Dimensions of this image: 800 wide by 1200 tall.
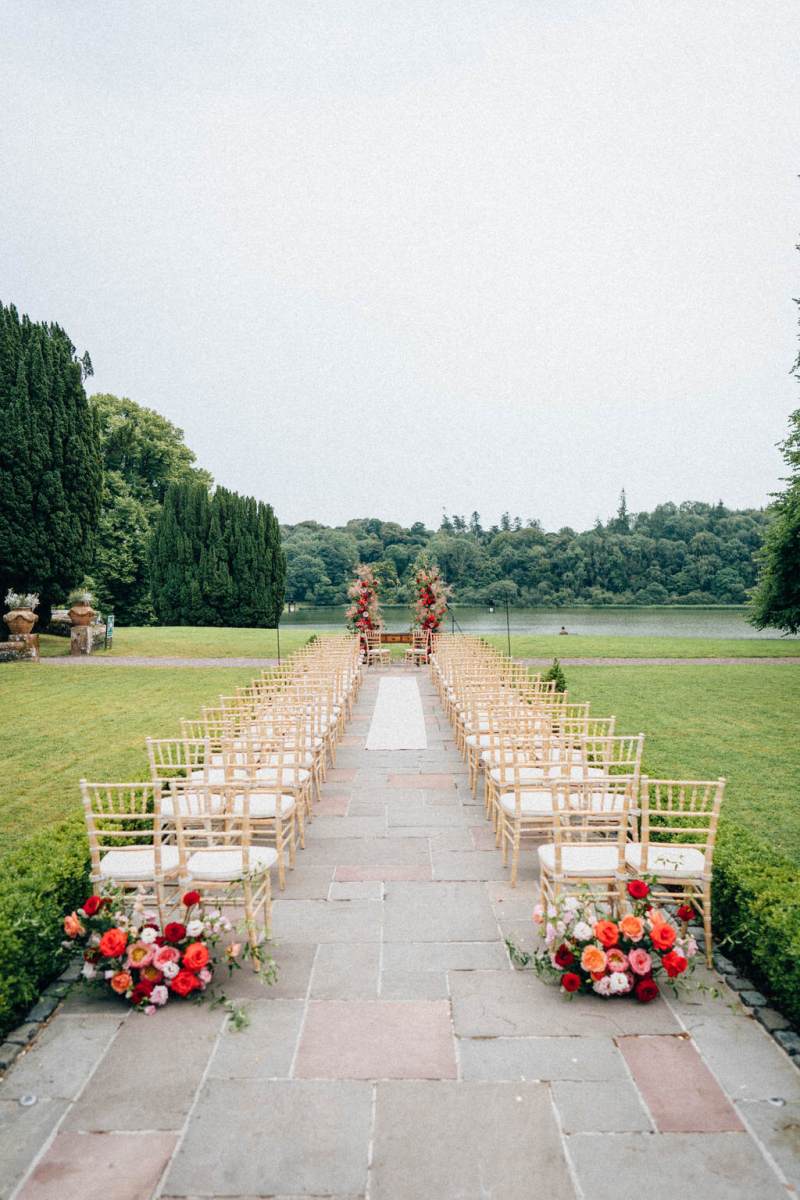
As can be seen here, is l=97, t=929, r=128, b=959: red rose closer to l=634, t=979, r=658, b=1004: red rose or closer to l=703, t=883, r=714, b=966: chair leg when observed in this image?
l=634, t=979, r=658, b=1004: red rose

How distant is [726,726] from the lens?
1148 centimetres

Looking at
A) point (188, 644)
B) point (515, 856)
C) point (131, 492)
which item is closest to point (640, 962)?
point (515, 856)

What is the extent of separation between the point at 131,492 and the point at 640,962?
3917cm

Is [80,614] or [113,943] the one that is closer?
[113,943]

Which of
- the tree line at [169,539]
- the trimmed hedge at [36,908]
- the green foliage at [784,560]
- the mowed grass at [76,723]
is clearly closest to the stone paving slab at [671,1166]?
the trimmed hedge at [36,908]

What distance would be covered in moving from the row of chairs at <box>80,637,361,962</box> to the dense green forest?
152ft

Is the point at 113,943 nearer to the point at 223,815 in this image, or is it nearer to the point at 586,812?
the point at 223,815

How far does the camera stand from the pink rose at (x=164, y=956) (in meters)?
3.72

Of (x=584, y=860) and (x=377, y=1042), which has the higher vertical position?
(x=584, y=860)

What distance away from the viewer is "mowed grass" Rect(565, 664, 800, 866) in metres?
7.15

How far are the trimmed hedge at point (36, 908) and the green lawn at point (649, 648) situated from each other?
62.6ft

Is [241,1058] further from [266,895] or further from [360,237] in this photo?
[360,237]

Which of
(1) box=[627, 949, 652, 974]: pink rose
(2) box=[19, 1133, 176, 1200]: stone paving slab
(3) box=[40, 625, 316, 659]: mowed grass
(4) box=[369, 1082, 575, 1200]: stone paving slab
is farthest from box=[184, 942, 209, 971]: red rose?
(3) box=[40, 625, 316, 659]: mowed grass

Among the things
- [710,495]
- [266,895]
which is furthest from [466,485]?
[266,895]
